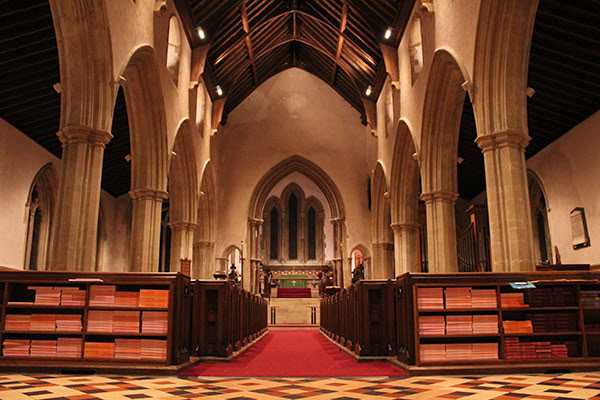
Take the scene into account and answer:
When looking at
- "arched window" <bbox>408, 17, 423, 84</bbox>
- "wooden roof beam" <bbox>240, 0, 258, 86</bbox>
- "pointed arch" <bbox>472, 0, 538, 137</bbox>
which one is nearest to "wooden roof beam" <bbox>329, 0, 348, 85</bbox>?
"arched window" <bbox>408, 17, 423, 84</bbox>

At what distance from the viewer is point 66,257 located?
731 cm

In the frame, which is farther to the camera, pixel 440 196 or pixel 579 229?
pixel 579 229

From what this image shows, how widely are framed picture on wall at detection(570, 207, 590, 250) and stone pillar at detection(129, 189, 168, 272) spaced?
8859 millimetres

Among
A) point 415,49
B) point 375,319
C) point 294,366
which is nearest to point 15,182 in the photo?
point 294,366

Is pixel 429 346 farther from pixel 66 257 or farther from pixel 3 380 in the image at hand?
pixel 66 257

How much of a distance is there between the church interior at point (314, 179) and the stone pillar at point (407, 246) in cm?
8

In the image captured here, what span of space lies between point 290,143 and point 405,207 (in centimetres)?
677

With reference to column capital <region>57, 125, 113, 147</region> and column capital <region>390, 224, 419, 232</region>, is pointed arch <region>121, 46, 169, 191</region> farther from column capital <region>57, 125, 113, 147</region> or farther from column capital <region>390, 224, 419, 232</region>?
column capital <region>390, 224, 419, 232</region>

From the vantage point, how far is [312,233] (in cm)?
2459

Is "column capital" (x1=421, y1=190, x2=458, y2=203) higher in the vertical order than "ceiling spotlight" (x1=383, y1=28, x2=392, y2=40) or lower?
lower

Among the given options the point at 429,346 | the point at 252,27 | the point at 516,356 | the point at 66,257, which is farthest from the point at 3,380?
the point at 252,27

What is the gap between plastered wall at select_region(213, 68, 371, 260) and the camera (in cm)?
2005

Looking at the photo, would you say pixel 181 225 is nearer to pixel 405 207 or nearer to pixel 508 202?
pixel 405 207

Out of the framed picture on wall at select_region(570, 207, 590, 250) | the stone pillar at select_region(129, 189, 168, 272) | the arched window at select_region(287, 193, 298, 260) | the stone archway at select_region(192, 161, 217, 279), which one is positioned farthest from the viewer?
the arched window at select_region(287, 193, 298, 260)
